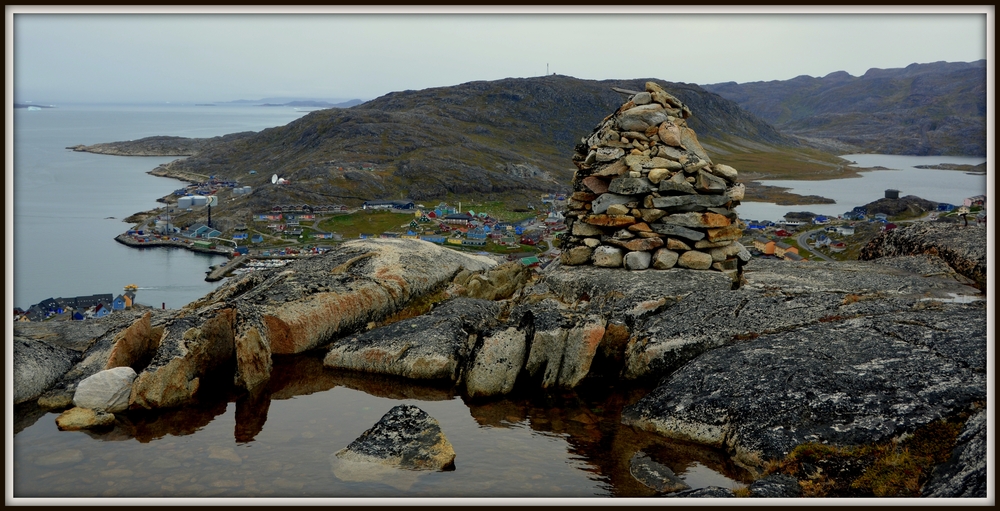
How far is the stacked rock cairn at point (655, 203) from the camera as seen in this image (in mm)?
18203

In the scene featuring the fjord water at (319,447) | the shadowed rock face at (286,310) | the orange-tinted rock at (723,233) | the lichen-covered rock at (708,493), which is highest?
the orange-tinted rock at (723,233)

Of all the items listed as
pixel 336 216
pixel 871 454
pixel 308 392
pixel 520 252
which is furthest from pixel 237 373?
pixel 336 216

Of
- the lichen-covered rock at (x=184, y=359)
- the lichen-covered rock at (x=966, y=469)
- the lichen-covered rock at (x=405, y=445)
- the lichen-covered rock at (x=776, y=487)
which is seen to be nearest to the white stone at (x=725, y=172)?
the lichen-covered rock at (x=966, y=469)

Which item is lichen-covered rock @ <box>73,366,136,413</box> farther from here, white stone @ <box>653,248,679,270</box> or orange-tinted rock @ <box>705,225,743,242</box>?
orange-tinted rock @ <box>705,225,743,242</box>

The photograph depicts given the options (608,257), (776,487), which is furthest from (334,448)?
(608,257)

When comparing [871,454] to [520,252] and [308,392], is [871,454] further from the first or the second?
[520,252]

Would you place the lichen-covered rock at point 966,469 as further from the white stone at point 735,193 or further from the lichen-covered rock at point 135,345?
the lichen-covered rock at point 135,345

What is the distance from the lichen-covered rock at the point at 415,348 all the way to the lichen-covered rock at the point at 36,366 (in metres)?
5.08

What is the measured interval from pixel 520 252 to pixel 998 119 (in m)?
144

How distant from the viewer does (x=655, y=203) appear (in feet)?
60.2

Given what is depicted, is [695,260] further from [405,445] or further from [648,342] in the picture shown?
[405,445]

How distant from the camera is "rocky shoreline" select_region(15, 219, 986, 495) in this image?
10.5 meters

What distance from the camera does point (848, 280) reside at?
1648 cm

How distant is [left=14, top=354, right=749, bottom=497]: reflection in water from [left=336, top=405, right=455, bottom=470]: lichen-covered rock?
0.89 feet
